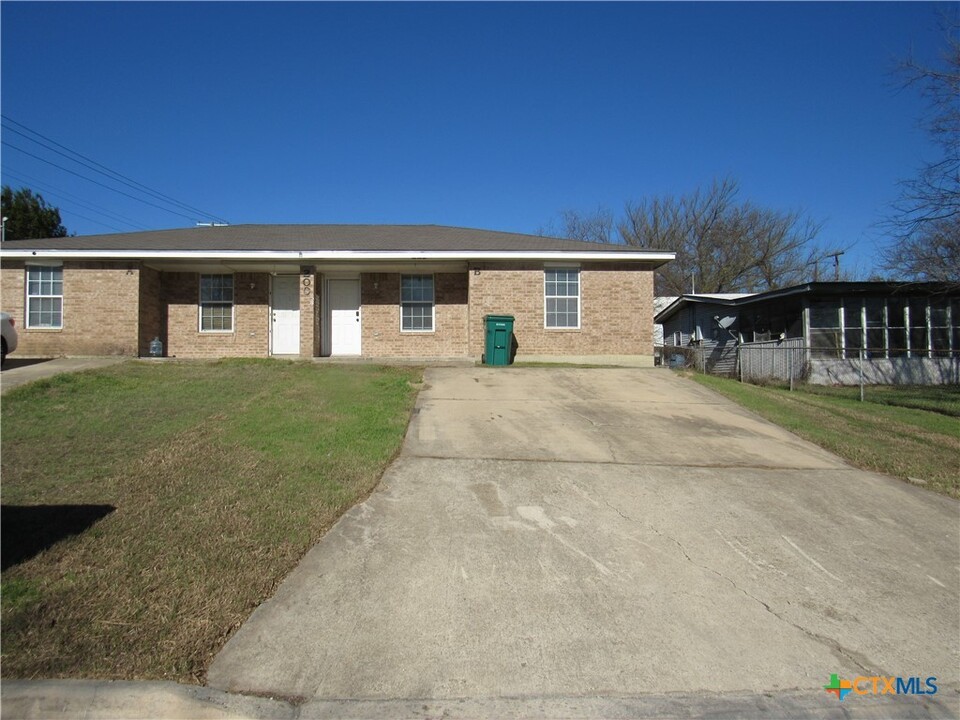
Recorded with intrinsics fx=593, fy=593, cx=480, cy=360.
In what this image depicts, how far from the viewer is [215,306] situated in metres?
16.5

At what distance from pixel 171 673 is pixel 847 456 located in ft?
26.2

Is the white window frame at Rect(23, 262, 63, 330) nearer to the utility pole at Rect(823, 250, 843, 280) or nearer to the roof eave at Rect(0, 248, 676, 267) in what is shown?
the roof eave at Rect(0, 248, 676, 267)

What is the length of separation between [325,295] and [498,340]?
5.33 meters

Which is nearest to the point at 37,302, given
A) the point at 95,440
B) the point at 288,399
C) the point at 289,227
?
the point at 289,227

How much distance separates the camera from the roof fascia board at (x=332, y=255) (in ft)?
48.7

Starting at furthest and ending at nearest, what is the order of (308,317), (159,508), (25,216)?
(25,216)
(308,317)
(159,508)

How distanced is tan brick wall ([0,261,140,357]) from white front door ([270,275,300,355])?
3350 mm

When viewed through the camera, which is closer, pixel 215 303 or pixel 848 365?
pixel 215 303

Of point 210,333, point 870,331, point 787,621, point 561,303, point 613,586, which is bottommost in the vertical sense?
point 787,621

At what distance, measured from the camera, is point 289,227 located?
64.6 feet

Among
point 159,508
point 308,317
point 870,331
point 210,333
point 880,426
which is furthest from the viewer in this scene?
point 870,331

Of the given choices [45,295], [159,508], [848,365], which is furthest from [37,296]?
[848,365]

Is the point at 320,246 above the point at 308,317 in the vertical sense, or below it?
above

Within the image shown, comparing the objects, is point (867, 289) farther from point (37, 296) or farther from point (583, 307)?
point (37, 296)
